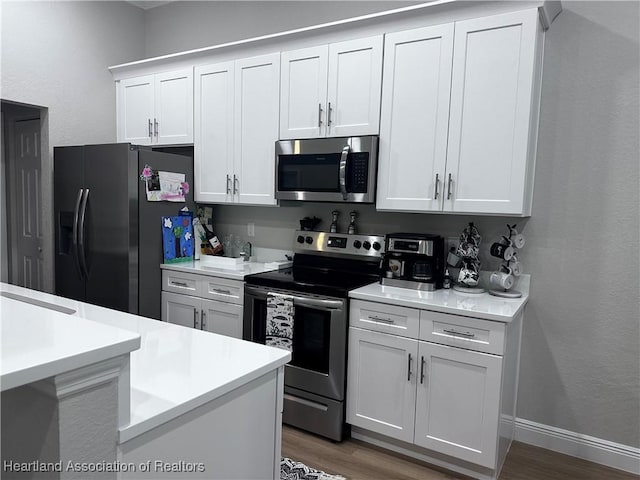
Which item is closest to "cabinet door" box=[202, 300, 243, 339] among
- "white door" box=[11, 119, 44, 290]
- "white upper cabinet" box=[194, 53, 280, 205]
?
"white upper cabinet" box=[194, 53, 280, 205]

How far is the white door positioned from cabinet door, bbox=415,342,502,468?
11.0ft

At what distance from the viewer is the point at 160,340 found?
1.56 metres

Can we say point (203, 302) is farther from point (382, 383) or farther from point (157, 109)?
point (157, 109)

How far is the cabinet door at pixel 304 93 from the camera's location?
2.98 m

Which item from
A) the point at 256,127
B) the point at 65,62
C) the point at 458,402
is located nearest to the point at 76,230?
the point at 65,62

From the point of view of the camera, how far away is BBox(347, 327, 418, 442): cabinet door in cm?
249

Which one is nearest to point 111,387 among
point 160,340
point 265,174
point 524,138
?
point 160,340

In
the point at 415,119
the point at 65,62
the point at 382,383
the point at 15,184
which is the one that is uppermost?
the point at 65,62

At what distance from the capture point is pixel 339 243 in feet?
10.6

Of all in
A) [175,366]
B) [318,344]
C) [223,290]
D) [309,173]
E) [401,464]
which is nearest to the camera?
[175,366]

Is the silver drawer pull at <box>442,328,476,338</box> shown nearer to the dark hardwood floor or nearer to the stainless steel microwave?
the dark hardwood floor

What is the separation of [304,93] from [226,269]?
1.38 m

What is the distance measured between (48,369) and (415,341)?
1952mm

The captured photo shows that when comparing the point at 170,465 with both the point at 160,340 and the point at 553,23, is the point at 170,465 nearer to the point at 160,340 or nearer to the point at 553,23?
the point at 160,340
